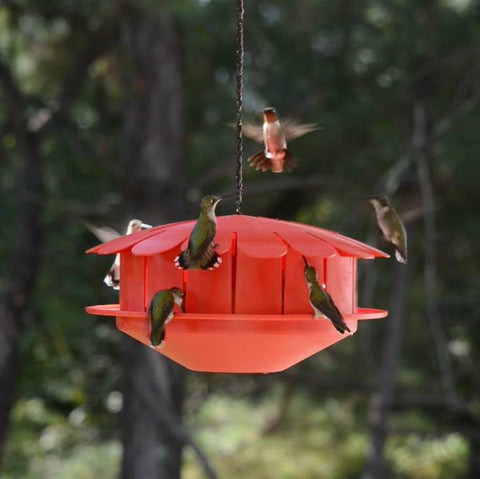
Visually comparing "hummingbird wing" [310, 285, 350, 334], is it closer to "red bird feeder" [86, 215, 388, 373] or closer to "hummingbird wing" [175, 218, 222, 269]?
"red bird feeder" [86, 215, 388, 373]

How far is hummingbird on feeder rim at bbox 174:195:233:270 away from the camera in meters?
3.01

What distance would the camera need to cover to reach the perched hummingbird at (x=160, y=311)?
298cm

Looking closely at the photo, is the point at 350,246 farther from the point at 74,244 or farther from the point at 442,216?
the point at 442,216

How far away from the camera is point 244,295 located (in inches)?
126

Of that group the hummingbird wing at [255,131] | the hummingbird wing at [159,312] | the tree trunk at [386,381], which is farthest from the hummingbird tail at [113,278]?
the tree trunk at [386,381]

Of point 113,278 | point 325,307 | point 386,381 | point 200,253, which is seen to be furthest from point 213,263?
point 386,381

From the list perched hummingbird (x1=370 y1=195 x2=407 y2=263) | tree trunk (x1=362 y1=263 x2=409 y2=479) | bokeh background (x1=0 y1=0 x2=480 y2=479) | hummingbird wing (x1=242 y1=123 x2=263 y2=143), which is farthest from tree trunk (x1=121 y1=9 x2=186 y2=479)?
perched hummingbird (x1=370 y1=195 x2=407 y2=263)

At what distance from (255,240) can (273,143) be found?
1482 millimetres

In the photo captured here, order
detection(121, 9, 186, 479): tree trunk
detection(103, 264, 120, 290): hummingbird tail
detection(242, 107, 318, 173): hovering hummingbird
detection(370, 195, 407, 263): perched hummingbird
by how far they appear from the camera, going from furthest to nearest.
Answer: detection(121, 9, 186, 479): tree trunk, detection(242, 107, 318, 173): hovering hummingbird, detection(370, 195, 407, 263): perched hummingbird, detection(103, 264, 120, 290): hummingbird tail

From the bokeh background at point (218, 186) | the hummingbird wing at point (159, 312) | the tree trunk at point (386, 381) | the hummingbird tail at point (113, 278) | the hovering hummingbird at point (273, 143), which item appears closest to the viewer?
the hummingbird wing at point (159, 312)

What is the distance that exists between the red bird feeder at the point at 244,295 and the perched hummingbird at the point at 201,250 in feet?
0.12

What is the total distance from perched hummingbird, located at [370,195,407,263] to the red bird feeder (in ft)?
2.98

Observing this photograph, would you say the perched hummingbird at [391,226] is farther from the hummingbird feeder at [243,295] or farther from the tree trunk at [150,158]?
the tree trunk at [150,158]

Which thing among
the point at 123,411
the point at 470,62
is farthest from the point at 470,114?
the point at 123,411
